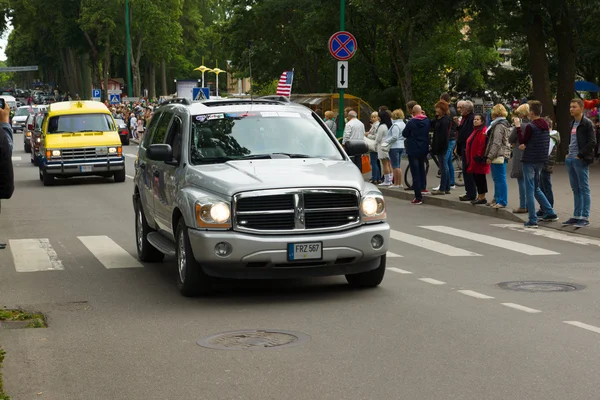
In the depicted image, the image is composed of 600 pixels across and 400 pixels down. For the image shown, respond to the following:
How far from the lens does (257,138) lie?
1113 centimetres

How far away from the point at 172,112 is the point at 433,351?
5.40 meters

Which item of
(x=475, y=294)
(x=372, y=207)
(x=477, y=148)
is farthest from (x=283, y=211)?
(x=477, y=148)

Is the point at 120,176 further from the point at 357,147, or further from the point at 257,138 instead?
the point at 257,138

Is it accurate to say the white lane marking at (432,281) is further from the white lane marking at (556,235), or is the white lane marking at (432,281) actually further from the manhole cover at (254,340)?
the white lane marking at (556,235)

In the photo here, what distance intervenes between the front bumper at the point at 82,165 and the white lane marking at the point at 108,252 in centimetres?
1164

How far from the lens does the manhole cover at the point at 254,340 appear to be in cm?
812

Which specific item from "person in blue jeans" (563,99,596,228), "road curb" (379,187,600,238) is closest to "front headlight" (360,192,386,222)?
"person in blue jeans" (563,99,596,228)

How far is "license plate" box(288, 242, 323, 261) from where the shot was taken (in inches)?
387

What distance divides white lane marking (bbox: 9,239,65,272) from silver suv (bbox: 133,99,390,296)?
2.14m

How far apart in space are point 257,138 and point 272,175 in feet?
3.47

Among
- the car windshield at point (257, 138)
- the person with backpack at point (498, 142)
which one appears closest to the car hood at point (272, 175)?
the car windshield at point (257, 138)

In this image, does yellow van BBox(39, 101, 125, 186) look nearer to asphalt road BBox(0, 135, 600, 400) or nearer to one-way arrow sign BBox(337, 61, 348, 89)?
one-way arrow sign BBox(337, 61, 348, 89)

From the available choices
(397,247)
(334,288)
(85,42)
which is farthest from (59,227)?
(85,42)

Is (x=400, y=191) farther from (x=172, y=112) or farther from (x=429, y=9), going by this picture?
(x=172, y=112)
